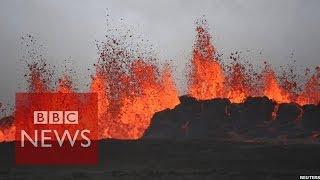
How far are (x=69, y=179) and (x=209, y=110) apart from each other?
139 ft

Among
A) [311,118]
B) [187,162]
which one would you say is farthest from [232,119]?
[187,162]

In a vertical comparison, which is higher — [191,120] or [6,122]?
[191,120]

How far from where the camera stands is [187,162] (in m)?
60.0

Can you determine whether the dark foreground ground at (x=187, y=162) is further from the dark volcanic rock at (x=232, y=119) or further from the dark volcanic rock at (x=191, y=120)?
the dark volcanic rock at (x=232, y=119)

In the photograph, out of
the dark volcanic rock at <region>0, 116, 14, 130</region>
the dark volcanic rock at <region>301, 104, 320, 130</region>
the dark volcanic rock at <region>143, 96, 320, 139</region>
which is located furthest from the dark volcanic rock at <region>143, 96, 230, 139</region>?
the dark volcanic rock at <region>0, 116, 14, 130</region>

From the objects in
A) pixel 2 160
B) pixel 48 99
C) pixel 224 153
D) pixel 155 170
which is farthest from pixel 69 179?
pixel 48 99

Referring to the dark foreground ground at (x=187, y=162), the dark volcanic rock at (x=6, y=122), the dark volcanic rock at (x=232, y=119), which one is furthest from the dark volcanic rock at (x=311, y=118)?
the dark volcanic rock at (x=6, y=122)

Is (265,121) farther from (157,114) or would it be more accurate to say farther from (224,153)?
(224,153)

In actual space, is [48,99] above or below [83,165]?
above

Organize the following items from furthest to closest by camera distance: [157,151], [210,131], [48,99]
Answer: [48,99] → [210,131] → [157,151]

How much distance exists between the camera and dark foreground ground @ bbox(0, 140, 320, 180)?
4988 centimetres

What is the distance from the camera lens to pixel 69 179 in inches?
1889

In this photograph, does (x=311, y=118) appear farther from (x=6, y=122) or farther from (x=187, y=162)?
(x=6, y=122)

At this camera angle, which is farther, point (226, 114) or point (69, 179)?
point (226, 114)
